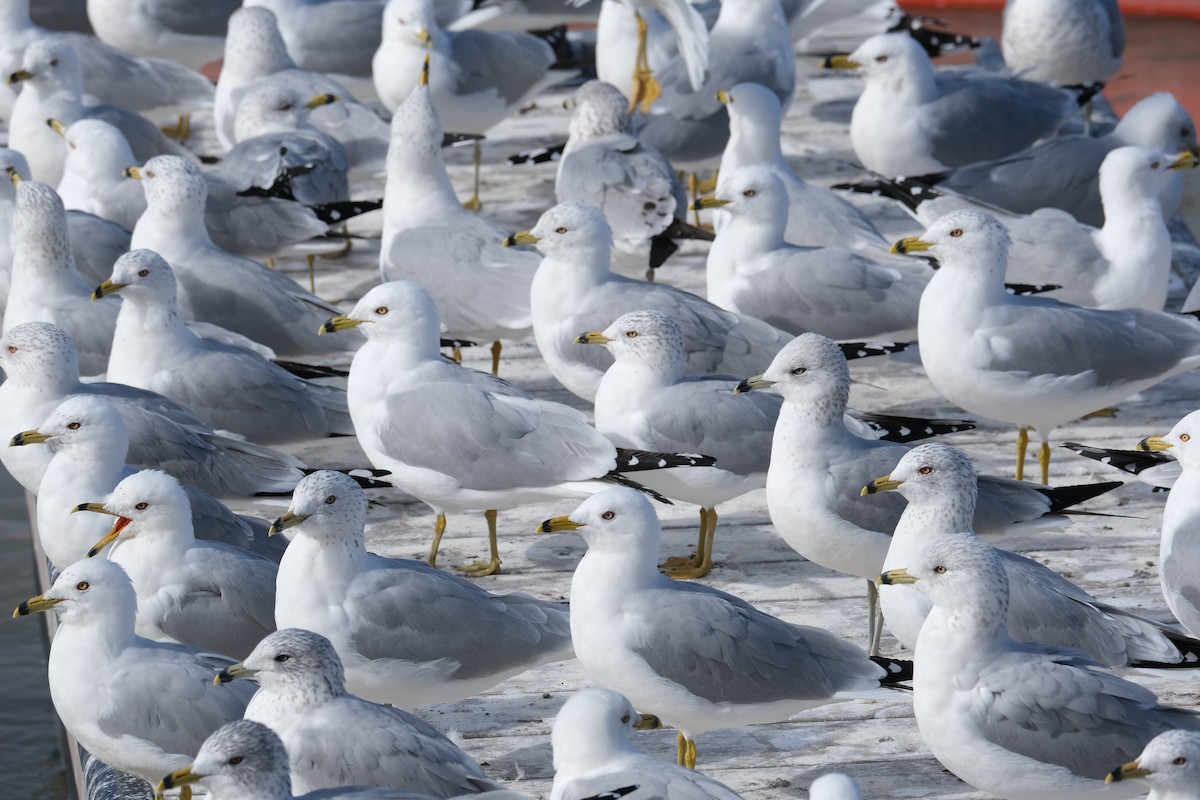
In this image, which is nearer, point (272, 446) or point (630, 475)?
point (630, 475)

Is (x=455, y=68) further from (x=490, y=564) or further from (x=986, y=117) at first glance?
(x=490, y=564)

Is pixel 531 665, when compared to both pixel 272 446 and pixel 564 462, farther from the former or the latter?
A: pixel 272 446

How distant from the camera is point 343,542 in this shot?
5.12m

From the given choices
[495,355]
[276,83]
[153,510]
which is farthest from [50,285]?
[276,83]

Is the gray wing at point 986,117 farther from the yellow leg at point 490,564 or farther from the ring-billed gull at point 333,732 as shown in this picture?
the ring-billed gull at point 333,732

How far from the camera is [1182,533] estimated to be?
17.7 feet

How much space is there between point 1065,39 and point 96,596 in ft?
27.2

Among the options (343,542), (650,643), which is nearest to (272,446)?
(343,542)

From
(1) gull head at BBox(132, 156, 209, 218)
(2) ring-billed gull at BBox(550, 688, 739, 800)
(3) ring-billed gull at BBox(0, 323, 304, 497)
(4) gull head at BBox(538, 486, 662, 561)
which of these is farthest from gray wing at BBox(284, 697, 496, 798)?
(1) gull head at BBox(132, 156, 209, 218)

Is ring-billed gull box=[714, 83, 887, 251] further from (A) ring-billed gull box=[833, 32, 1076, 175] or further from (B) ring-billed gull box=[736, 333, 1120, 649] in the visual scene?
(B) ring-billed gull box=[736, 333, 1120, 649]

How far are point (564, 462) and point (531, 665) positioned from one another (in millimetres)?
1018

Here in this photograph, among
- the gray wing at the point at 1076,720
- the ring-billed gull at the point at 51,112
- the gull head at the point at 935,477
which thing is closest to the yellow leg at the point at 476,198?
the ring-billed gull at the point at 51,112

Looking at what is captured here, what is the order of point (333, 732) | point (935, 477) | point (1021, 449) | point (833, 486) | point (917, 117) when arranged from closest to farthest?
Answer: point (333, 732)
point (935, 477)
point (833, 486)
point (1021, 449)
point (917, 117)

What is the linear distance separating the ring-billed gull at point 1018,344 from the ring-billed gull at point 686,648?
197 cm
